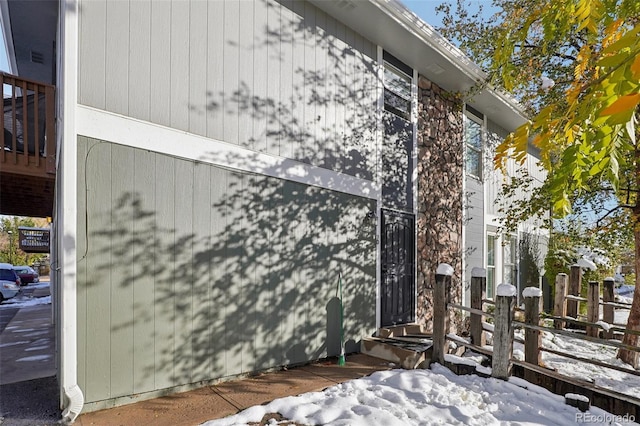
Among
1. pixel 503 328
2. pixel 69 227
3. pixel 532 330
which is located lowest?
pixel 532 330

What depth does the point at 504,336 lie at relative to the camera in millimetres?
4426

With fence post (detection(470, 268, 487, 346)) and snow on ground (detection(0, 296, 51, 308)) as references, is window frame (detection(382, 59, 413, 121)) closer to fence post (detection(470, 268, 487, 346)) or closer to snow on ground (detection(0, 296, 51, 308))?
fence post (detection(470, 268, 487, 346))

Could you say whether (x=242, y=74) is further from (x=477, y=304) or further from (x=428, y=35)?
(x=477, y=304)

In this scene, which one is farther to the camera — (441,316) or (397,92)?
(397,92)

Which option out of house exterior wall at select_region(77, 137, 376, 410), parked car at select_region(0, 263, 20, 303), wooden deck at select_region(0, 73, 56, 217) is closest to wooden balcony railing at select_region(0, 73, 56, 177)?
wooden deck at select_region(0, 73, 56, 217)

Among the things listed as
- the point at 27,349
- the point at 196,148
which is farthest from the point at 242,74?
the point at 27,349

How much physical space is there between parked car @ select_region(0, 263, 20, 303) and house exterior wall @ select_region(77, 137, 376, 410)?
13337 millimetres

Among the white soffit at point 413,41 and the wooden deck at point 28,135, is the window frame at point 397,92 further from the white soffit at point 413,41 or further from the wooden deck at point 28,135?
the wooden deck at point 28,135

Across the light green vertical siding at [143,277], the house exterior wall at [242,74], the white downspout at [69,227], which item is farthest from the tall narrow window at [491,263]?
the white downspout at [69,227]

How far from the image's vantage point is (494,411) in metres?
3.67

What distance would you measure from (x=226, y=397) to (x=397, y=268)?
367cm

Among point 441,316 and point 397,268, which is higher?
point 397,268

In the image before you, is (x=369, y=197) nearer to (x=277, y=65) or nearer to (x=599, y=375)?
(x=277, y=65)

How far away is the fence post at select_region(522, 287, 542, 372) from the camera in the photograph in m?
4.66
